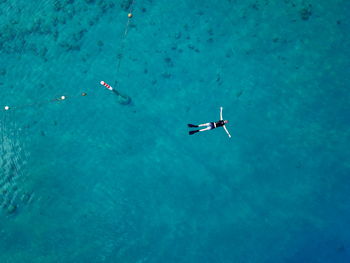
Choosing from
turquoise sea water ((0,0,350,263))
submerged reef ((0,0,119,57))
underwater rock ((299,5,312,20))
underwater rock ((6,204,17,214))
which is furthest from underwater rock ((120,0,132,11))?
underwater rock ((6,204,17,214))

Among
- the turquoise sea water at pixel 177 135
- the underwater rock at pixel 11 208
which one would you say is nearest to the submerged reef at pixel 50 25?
the turquoise sea water at pixel 177 135

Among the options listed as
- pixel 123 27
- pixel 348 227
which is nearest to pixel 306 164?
pixel 348 227

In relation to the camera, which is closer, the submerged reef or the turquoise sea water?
the turquoise sea water

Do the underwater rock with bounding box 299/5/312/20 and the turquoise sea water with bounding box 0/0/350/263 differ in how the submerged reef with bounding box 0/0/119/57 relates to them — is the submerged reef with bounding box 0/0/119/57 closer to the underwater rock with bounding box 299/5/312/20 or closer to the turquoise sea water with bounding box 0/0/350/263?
the turquoise sea water with bounding box 0/0/350/263

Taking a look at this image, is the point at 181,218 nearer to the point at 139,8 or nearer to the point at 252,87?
the point at 252,87

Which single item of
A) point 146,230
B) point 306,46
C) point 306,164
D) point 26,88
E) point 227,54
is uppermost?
point 306,46

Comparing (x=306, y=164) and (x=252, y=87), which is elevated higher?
(x=252, y=87)

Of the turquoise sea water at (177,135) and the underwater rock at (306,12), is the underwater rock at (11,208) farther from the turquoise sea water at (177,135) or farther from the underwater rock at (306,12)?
the underwater rock at (306,12)

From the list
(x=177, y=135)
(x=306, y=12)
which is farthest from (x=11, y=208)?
(x=306, y=12)

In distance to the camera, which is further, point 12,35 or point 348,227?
point 12,35
